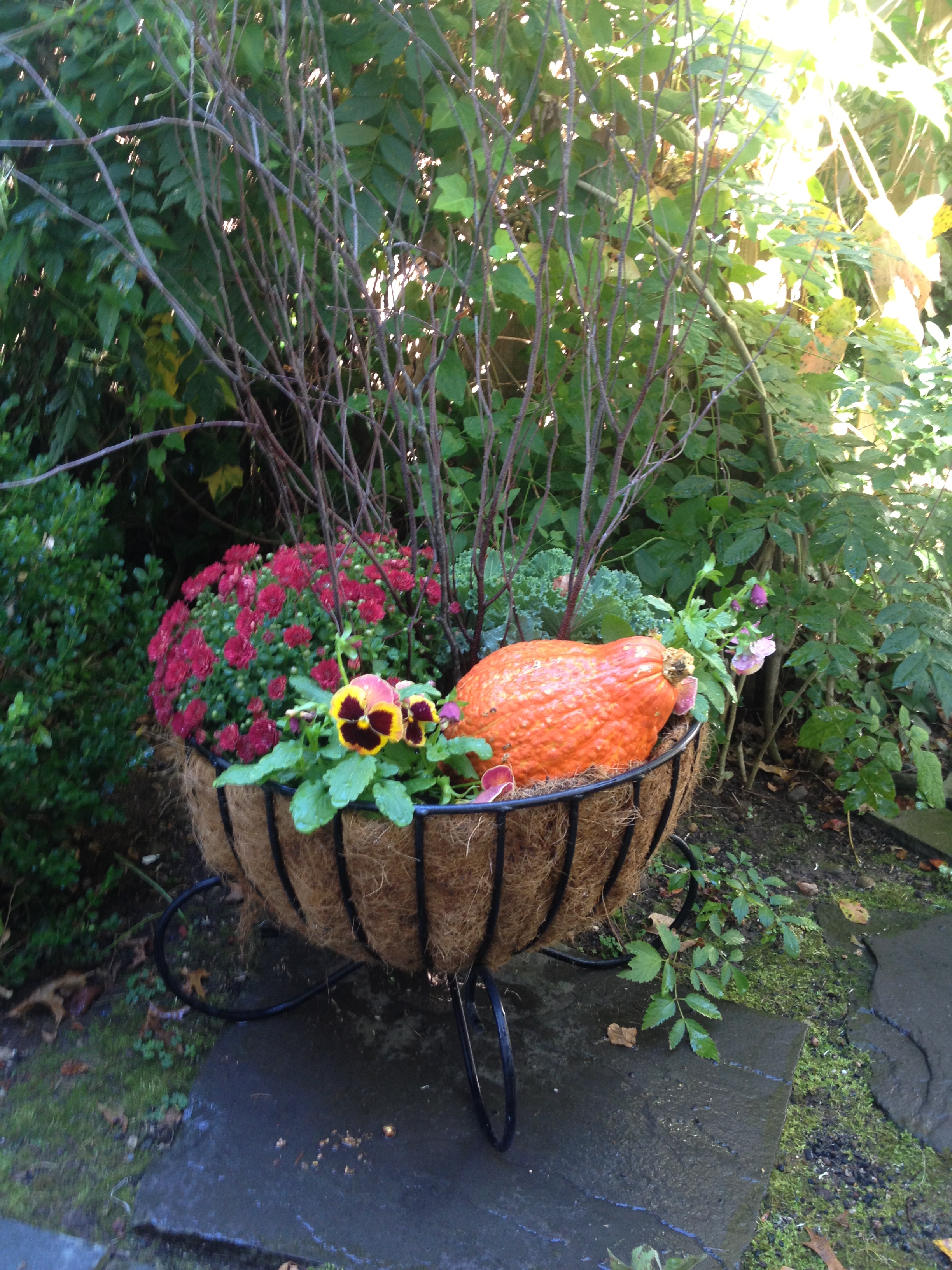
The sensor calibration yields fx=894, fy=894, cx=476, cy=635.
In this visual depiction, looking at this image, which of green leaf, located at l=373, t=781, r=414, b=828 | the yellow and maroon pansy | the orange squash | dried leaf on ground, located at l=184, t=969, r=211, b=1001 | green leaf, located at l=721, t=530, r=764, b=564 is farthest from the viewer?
green leaf, located at l=721, t=530, r=764, b=564

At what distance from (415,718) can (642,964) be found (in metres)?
0.91

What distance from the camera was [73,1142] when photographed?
167 centimetres

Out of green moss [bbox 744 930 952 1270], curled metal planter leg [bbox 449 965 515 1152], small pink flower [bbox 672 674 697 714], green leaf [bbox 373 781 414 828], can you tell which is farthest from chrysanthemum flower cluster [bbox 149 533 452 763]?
green moss [bbox 744 930 952 1270]

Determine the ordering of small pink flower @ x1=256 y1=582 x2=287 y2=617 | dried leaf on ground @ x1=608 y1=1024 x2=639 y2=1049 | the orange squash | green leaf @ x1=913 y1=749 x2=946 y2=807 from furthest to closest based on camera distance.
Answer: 1. green leaf @ x1=913 y1=749 x2=946 y2=807
2. dried leaf on ground @ x1=608 y1=1024 x2=639 y2=1049
3. small pink flower @ x1=256 y1=582 x2=287 y2=617
4. the orange squash

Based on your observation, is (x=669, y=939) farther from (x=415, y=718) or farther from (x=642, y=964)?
(x=415, y=718)

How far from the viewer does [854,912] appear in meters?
2.40

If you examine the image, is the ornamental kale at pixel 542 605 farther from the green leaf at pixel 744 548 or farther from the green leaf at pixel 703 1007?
the green leaf at pixel 703 1007

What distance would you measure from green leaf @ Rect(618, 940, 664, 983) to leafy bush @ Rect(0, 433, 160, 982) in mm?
1240

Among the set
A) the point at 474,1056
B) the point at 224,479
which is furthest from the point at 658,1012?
the point at 224,479

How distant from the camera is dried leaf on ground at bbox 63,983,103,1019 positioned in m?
1.98

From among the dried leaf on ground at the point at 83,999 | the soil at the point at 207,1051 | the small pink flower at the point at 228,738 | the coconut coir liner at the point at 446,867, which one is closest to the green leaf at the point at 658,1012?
the soil at the point at 207,1051

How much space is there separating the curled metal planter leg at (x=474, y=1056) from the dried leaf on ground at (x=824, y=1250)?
1.75ft

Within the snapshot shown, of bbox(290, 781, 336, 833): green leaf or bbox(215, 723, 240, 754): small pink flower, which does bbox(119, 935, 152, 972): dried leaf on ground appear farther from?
bbox(290, 781, 336, 833): green leaf

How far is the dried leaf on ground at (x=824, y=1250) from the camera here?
150 cm
